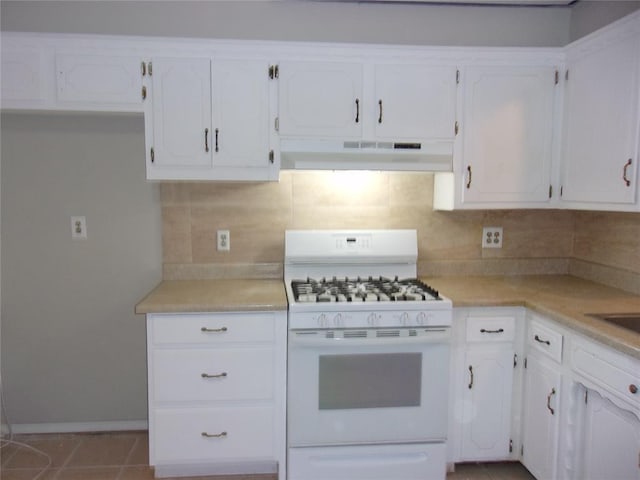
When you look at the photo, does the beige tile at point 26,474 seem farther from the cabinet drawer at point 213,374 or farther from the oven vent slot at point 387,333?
the oven vent slot at point 387,333

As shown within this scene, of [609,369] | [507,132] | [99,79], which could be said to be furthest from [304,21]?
[609,369]

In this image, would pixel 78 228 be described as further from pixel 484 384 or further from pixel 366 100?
pixel 484 384

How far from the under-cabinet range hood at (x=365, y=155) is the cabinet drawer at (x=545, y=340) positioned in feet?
2.85

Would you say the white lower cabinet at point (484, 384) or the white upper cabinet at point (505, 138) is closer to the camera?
the white lower cabinet at point (484, 384)

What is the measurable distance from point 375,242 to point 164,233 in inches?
46.4

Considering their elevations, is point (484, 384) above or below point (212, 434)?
above

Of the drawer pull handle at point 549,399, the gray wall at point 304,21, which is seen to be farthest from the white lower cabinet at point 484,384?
the gray wall at point 304,21

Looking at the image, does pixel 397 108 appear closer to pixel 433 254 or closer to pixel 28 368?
pixel 433 254

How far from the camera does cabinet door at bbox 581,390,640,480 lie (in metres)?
1.54

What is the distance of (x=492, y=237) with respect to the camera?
2682 millimetres

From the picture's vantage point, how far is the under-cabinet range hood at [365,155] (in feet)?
7.30

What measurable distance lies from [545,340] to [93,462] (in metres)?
2.30

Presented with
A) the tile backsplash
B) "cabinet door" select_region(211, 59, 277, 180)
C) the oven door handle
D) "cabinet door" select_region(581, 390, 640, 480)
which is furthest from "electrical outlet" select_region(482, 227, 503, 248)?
"cabinet door" select_region(211, 59, 277, 180)

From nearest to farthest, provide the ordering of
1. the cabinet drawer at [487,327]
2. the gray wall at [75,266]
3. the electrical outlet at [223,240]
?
the cabinet drawer at [487,327], the gray wall at [75,266], the electrical outlet at [223,240]
